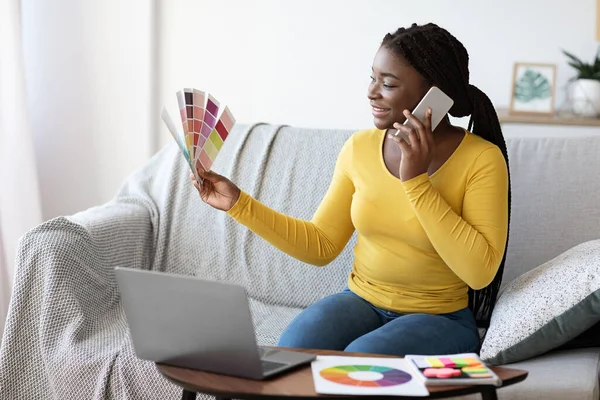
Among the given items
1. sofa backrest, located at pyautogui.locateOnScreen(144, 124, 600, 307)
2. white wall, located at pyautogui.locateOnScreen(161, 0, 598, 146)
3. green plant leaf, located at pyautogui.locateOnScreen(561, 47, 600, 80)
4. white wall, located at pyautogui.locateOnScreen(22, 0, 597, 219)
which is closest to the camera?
sofa backrest, located at pyautogui.locateOnScreen(144, 124, 600, 307)

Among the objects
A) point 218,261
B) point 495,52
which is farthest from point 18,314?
point 495,52

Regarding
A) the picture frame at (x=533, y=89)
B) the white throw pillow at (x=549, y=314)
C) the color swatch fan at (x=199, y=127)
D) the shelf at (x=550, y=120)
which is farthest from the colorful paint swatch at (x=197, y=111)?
the picture frame at (x=533, y=89)

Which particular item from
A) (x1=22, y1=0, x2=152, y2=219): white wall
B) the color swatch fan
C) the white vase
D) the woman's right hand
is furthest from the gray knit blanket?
the white vase

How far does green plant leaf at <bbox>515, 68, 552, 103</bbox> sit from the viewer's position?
297 centimetres

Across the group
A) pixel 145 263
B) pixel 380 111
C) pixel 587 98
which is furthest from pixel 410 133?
pixel 587 98

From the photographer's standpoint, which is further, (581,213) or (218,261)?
(218,261)

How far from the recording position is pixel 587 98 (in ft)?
9.47

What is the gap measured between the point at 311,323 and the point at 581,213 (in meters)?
0.79

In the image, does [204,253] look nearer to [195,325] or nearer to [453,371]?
[195,325]

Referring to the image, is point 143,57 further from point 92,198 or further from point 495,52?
point 495,52

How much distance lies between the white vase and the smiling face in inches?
47.8

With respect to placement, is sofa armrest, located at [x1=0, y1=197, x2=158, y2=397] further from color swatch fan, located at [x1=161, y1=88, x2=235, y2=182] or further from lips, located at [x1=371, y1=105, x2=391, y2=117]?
lips, located at [x1=371, y1=105, x2=391, y2=117]

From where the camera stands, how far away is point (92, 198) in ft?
11.1

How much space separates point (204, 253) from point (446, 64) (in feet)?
3.03
